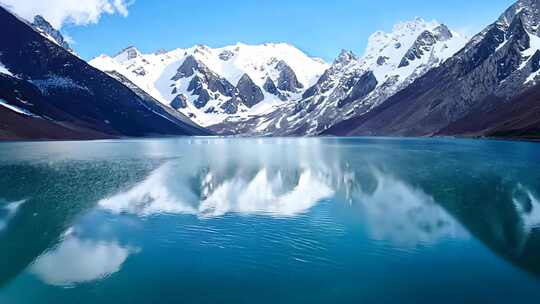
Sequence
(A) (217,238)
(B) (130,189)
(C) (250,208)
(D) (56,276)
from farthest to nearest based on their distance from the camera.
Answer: (B) (130,189), (C) (250,208), (A) (217,238), (D) (56,276)

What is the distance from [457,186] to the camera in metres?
53.0

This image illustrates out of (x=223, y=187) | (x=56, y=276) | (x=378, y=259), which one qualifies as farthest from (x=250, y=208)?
(x=56, y=276)

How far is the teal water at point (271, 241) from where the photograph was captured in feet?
70.8

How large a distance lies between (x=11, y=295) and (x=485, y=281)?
21755mm

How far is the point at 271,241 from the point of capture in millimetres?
29688

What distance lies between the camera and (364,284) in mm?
22156

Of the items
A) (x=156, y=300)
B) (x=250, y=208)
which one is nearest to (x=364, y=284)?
(x=156, y=300)

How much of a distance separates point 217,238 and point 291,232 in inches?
197

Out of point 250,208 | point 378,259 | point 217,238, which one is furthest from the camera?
point 250,208

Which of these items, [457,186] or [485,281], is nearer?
[485,281]

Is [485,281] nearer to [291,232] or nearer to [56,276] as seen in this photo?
[291,232]

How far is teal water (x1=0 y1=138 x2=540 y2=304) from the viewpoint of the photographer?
21.6m

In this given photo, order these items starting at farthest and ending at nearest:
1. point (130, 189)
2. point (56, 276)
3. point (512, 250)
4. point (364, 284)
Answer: point (130, 189), point (512, 250), point (56, 276), point (364, 284)

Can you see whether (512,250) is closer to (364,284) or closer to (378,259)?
(378,259)
